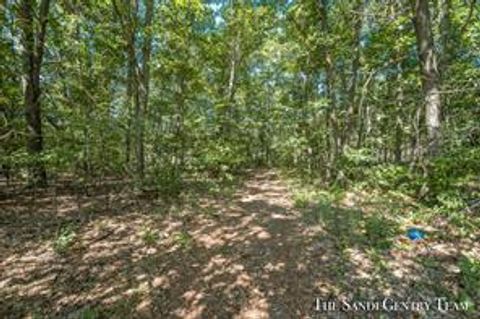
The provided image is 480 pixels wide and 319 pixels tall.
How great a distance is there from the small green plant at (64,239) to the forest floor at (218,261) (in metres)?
0.02

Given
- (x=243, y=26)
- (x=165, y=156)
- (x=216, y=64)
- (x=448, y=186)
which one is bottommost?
(x=448, y=186)

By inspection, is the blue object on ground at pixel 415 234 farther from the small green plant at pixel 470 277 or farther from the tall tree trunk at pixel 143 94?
the tall tree trunk at pixel 143 94

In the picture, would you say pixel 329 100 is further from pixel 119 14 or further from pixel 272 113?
pixel 119 14

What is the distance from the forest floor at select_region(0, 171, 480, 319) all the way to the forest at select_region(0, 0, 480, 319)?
0.03m

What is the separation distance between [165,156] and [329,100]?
4.65 m

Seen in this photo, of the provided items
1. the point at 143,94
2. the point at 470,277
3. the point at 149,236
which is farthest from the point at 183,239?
the point at 470,277

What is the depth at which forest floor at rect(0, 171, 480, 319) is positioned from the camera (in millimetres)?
3871

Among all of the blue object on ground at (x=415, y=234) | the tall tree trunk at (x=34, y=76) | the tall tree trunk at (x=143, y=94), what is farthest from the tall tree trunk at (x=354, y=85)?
the tall tree trunk at (x=34, y=76)

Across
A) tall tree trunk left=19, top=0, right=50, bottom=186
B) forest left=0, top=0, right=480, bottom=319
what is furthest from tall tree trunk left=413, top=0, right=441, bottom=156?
tall tree trunk left=19, top=0, right=50, bottom=186

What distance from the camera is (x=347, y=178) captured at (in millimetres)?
8375

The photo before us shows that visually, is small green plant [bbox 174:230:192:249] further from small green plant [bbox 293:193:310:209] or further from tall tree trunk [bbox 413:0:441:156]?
tall tree trunk [bbox 413:0:441:156]

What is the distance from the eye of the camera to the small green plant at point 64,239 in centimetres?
508

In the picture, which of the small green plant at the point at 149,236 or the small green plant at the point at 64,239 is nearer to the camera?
the small green plant at the point at 64,239

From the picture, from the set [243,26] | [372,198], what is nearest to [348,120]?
[372,198]
